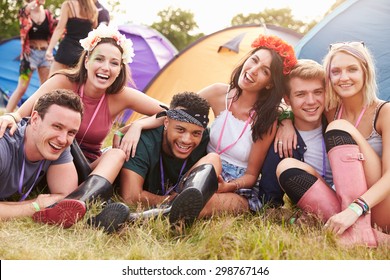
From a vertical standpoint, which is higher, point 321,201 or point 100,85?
point 100,85

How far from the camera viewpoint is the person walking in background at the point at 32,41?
577 cm

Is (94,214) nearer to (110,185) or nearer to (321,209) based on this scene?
(110,185)

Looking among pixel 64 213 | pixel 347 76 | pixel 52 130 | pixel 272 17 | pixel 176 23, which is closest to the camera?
pixel 64 213

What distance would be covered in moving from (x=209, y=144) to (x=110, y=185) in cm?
75

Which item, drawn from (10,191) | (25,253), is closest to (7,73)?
(10,191)

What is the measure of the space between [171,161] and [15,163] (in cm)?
88

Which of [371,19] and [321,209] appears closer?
[321,209]

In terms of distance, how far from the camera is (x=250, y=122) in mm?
2861

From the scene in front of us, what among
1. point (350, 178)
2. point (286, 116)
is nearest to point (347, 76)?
point (286, 116)

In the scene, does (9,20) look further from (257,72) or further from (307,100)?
(307,100)

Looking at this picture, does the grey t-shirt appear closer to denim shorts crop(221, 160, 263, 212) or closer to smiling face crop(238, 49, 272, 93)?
denim shorts crop(221, 160, 263, 212)

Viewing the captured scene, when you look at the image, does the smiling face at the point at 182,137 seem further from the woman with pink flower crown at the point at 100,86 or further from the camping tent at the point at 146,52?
the camping tent at the point at 146,52

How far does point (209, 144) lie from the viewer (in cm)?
295

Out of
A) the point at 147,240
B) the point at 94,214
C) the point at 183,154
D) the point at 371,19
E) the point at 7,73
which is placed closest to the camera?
the point at 147,240
